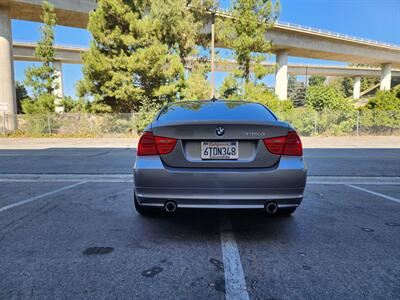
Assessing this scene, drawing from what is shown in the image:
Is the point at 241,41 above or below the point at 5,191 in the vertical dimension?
above

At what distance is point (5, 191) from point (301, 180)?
5.06m

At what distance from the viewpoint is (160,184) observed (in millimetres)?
2811

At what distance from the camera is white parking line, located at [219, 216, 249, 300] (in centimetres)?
209

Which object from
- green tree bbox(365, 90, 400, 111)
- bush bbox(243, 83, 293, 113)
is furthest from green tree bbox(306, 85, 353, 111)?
bush bbox(243, 83, 293, 113)

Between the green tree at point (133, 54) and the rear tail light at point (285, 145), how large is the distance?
17212 mm

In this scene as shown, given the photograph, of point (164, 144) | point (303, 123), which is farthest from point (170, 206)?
point (303, 123)

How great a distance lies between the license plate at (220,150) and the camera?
2826 mm

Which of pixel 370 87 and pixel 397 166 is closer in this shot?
pixel 397 166

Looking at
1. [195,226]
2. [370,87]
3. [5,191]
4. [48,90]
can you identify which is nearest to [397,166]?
[195,226]

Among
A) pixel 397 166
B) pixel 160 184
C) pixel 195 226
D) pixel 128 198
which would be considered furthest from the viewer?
pixel 397 166

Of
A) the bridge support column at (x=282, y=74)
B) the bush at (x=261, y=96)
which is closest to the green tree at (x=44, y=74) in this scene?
the bush at (x=261, y=96)

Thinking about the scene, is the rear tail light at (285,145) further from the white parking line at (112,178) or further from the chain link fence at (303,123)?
the chain link fence at (303,123)

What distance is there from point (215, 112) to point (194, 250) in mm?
1518

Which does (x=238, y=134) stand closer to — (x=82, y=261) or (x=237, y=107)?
(x=237, y=107)
